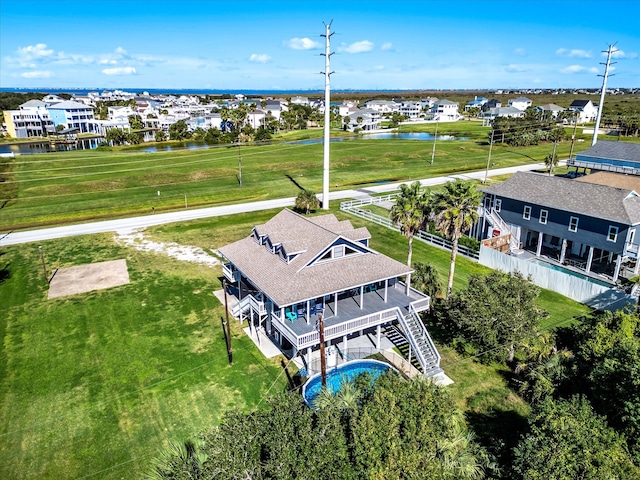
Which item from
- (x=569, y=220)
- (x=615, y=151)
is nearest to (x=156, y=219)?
(x=569, y=220)

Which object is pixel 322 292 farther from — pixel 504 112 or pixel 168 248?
pixel 504 112

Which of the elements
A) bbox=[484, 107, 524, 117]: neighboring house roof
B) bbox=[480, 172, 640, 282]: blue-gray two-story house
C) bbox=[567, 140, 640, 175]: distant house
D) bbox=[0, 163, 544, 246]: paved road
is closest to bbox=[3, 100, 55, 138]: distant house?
bbox=[0, 163, 544, 246]: paved road

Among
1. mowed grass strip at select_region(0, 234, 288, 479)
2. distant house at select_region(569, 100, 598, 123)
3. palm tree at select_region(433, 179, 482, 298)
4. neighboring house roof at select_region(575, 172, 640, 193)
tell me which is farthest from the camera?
distant house at select_region(569, 100, 598, 123)

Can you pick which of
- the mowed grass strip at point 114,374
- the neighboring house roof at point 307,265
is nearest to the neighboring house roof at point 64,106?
the mowed grass strip at point 114,374

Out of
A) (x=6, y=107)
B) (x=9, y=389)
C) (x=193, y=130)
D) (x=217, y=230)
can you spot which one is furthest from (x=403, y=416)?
(x=6, y=107)

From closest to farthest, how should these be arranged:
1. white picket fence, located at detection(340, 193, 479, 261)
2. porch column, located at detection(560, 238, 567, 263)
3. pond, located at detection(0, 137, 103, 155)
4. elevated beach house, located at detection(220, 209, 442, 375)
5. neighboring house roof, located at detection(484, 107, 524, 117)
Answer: elevated beach house, located at detection(220, 209, 442, 375), porch column, located at detection(560, 238, 567, 263), white picket fence, located at detection(340, 193, 479, 261), pond, located at detection(0, 137, 103, 155), neighboring house roof, located at detection(484, 107, 524, 117)

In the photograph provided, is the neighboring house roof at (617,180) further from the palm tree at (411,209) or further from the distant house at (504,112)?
the distant house at (504,112)

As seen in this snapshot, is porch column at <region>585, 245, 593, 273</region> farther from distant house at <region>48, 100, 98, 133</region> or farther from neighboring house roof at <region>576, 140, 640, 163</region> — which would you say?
distant house at <region>48, 100, 98, 133</region>
